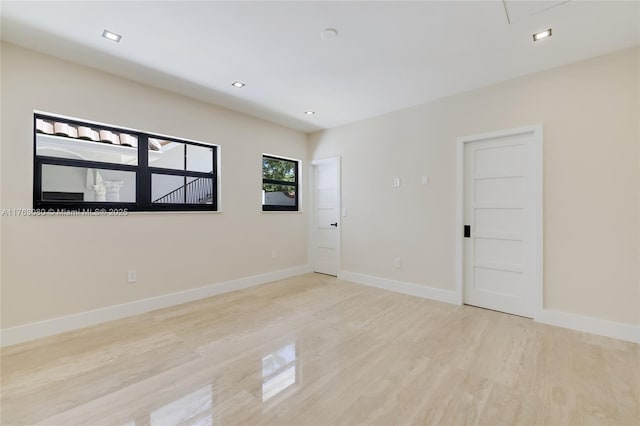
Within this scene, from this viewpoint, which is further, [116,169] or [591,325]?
[116,169]

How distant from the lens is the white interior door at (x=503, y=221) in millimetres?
3119

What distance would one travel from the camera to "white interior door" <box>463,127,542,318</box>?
312cm

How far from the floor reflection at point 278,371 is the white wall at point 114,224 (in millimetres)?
1980

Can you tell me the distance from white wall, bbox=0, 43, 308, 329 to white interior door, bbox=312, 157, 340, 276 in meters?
0.97

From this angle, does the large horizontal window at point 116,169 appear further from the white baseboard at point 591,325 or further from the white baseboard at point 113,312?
the white baseboard at point 591,325

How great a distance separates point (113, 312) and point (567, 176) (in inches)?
201

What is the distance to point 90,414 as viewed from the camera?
166cm

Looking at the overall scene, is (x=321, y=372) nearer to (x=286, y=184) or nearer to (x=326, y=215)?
(x=326, y=215)

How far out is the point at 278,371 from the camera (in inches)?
83.1

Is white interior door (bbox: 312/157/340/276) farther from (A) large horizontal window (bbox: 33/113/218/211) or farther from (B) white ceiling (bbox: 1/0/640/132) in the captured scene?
(A) large horizontal window (bbox: 33/113/218/211)

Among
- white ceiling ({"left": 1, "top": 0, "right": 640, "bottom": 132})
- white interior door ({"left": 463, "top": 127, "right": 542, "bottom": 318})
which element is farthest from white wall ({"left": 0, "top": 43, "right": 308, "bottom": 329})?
white interior door ({"left": 463, "top": 127, "right": 542, "bottom": 318})

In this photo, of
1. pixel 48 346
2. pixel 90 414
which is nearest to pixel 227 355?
pixel 90 414

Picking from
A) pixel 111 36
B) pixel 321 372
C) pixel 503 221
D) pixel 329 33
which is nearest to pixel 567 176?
pixel 503 221

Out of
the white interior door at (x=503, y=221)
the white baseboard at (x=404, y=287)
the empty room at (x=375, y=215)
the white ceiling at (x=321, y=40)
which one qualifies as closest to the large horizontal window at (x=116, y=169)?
the empty room at (x=375, y=215)
